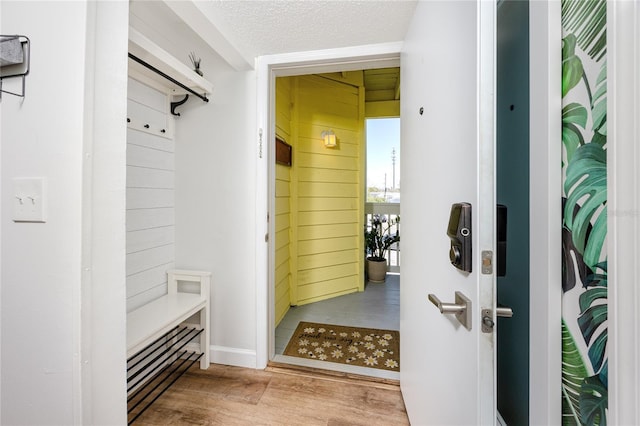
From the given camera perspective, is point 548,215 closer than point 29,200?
Yes

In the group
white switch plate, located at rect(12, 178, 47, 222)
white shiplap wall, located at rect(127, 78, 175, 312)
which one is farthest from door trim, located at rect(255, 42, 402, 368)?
white switch plate, located at rect(12, 178, 47, 222)

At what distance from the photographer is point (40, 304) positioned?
2.54 feet

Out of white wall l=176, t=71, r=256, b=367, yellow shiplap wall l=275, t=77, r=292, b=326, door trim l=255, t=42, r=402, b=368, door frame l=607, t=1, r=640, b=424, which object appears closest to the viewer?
door frame l=607, t=1, r=640, b=424

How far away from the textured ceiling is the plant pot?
2835mm

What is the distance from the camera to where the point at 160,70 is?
147cm

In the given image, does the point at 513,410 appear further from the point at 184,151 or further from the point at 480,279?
the point at 184,151

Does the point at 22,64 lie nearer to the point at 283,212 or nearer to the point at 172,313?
the point at 172,313

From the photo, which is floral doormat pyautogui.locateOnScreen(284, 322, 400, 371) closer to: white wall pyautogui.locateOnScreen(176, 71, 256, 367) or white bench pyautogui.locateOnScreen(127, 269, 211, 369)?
white wall pyautogui.locateOnScreen(176, 71, 256, 367)

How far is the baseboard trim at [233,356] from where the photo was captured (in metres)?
1.81

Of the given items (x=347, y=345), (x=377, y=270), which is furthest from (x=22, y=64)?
(x=377, y=270)

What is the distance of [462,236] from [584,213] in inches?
9.5

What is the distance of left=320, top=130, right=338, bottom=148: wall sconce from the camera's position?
298 centimetres

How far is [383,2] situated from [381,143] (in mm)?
2767

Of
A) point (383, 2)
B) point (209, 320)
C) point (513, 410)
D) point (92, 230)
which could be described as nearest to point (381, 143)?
point (383, 2)
